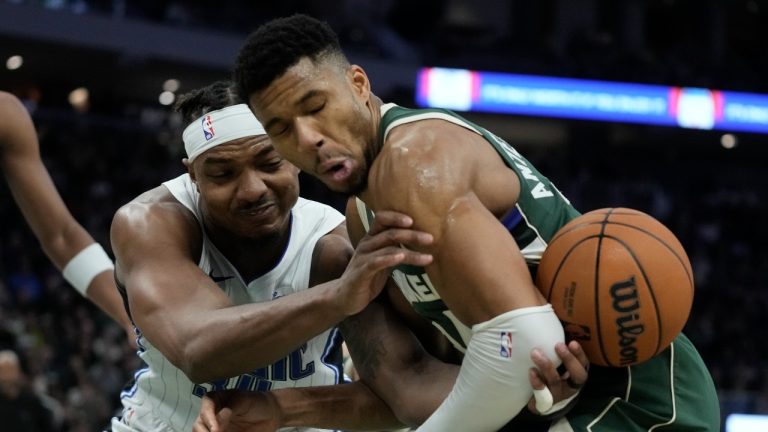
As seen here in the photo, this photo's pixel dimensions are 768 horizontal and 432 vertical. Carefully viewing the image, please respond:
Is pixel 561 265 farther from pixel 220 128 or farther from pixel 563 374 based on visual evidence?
pixel 220 128

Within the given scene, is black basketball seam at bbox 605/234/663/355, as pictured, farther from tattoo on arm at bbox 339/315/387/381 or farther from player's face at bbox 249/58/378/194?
tattoo on arm at bbox 339/315/387/381

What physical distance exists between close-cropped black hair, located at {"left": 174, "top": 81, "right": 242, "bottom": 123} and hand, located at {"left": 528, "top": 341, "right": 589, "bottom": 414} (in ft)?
5.10

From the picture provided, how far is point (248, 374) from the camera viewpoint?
11.9 ft

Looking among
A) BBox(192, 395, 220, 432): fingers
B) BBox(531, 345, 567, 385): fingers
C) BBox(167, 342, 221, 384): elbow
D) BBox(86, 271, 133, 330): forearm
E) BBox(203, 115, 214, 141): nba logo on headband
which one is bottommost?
BBox(86, 271, 133, 330): forearm

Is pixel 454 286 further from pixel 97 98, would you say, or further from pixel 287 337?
pixel 97 98

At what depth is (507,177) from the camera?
290 cm

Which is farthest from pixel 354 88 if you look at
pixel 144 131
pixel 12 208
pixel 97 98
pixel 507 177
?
pixel 97 98

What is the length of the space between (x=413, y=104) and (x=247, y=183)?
14949 mm

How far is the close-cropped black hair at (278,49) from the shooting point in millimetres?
2979

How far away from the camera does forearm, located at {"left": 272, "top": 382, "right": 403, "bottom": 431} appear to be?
349cm

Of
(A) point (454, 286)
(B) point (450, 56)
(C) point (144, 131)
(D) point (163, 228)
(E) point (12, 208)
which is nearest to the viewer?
(A) point (454, 286)

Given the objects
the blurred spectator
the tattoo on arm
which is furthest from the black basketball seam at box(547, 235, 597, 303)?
the blurred spectator

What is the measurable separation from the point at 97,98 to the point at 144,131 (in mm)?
3832

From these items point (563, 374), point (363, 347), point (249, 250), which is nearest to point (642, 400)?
point (563, 374)
